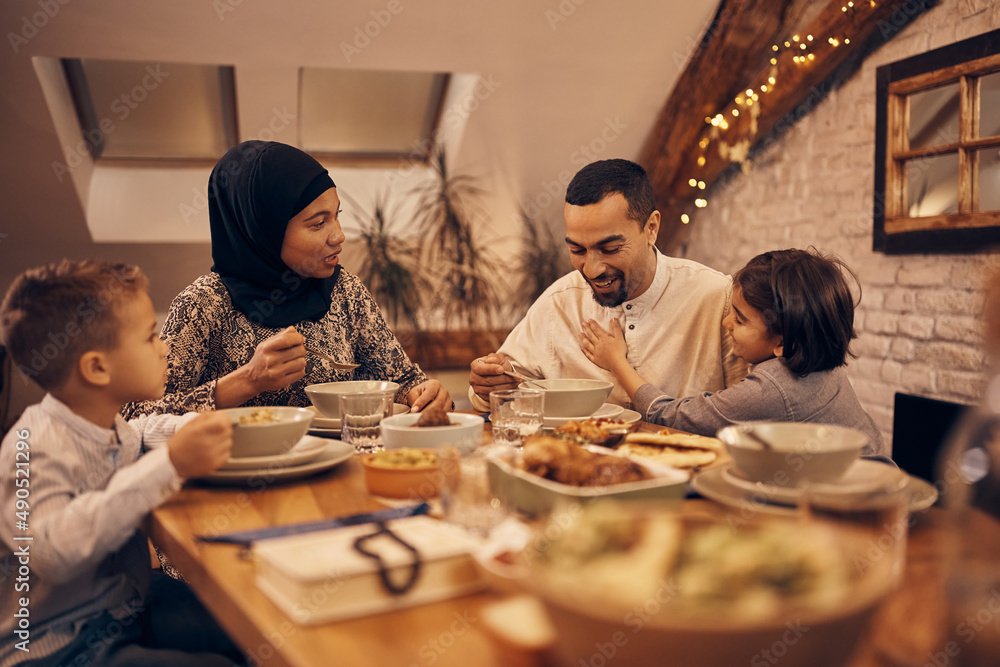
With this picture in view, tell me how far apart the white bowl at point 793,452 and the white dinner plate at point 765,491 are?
22 millimetres

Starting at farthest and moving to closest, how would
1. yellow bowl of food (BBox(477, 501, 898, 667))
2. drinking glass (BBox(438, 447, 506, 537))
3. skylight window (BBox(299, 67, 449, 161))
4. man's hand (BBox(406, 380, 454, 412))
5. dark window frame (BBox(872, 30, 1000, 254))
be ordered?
skylight window (BBox(299, 67, 449, 161))
dark window frame (BBox(872, 30, 1000, 254))
man's hand (BBox(406, 380, 454, 412))
drinking glass (BBox(438, 447, 506, 537))
yellow bowl of food (BBox(477, 501, 898, 667))

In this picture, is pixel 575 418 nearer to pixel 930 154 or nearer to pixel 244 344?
pixel 244 344

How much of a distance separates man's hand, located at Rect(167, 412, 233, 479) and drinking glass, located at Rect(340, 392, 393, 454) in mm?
331

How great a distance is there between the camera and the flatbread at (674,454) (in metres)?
1.23

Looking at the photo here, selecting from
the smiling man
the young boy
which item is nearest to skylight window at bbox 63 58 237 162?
the smiling man

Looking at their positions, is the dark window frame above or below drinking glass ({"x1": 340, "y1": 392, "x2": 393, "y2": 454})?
above

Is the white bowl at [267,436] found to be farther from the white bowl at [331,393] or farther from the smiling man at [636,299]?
the smiling man at [636,299]

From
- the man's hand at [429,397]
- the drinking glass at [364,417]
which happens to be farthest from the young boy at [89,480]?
the man's hand at [429,397]

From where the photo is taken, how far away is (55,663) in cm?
113

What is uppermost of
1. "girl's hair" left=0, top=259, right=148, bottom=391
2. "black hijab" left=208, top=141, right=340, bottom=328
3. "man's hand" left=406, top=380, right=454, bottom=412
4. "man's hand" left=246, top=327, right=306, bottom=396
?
"black hijab" left=208, top=141, right=340, bottom=328

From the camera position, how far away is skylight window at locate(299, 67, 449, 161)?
190 inches

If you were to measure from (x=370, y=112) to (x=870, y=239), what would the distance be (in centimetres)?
309

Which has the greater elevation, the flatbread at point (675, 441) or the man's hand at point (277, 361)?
the man's hand at point (277, 361)

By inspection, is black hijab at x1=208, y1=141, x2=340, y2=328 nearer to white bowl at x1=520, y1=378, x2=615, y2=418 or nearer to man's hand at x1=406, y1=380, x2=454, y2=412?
man's hand at x1=406, y1=380, x2=454, y2=412
